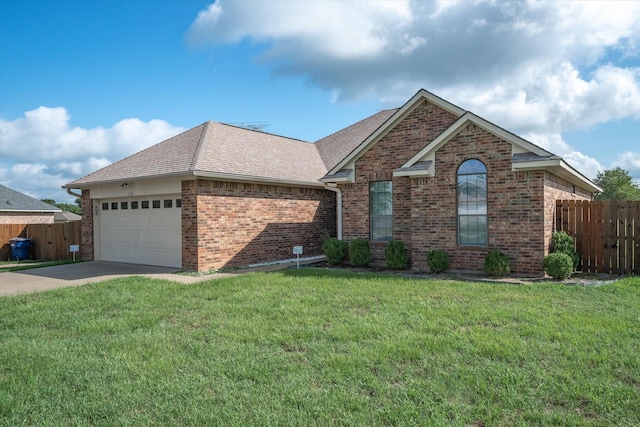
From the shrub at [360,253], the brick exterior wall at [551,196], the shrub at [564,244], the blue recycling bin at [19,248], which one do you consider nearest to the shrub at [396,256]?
the shrub at [360,253]

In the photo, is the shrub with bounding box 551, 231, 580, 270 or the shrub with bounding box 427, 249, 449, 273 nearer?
the shrub with bounding box 551, 231, 580, 270

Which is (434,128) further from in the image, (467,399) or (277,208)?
(467,399)

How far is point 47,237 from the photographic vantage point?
2008 cm

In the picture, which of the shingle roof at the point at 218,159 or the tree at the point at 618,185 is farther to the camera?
the tree at the point at 618,185

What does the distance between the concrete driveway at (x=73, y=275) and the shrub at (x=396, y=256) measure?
197 inches

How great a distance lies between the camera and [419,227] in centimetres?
1269

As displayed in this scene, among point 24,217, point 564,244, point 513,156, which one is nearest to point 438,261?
point 564,244

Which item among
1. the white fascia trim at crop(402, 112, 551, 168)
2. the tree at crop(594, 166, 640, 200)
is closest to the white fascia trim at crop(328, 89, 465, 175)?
the white fascia trim at crop(402, 112, 551, 168)

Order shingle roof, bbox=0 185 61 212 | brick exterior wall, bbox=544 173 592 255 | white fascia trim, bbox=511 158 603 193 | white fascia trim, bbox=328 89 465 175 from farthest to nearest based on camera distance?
1. shingle roof, bbox=0 185 61 212
2. white fascia trim, bbox=328 89 465 175
3. brick exterior wall, bbox=544 173 592 255
4. white fascia trim, bbox=511 158 603 193

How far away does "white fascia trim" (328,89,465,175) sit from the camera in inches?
523

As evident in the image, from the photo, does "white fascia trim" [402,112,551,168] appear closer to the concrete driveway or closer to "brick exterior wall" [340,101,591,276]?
"brick exterior wall" [340,101,591,276]

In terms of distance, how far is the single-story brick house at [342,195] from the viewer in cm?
1142

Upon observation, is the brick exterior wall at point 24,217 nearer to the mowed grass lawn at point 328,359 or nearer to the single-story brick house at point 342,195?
the single-story brick house at point 342,195

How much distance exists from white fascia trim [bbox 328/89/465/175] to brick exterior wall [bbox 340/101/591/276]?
6.8 inches
